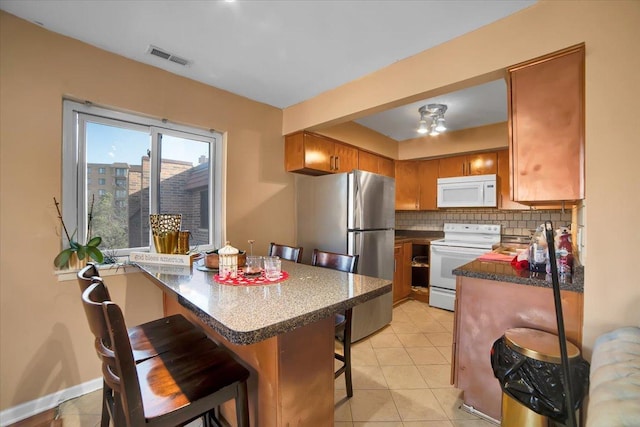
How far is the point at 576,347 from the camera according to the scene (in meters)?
1.34

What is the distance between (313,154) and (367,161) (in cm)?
106

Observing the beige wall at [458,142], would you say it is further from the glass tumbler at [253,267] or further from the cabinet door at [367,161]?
the glass tumbler at [253,267]

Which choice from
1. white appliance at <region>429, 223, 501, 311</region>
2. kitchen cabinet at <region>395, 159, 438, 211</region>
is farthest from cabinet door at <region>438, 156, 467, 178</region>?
white appliance at <region>429, 223, 501, 311</region>

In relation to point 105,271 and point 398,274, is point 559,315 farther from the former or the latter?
point 398,274

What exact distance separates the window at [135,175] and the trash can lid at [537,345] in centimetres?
239

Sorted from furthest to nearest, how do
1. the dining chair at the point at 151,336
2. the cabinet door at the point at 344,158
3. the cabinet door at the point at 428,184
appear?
the cabinet door at the point at 428,184, the cabinet door at the point at 344,158, the dining chair at the point at 151,336

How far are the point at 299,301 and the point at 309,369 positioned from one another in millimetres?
364

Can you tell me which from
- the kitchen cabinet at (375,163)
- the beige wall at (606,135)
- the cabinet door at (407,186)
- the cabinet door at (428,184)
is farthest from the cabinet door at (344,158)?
the beige wall at (606,135)

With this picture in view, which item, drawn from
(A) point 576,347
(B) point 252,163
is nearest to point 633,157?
(A) point 576,347

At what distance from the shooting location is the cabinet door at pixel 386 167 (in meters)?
4.01

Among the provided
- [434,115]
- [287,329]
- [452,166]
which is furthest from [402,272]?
[287,329]

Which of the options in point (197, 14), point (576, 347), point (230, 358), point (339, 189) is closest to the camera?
point (230, 358)

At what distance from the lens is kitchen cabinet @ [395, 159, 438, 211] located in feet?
13.8

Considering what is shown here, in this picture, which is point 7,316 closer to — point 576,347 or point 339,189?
point 339,189
